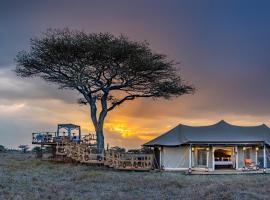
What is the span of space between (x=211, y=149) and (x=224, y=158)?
1655mm

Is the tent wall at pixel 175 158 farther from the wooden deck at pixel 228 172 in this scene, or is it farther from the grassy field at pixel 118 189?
the grassy field at pixel 118 189

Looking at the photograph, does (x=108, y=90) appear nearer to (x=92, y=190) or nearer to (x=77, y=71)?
(x=77, y=71)

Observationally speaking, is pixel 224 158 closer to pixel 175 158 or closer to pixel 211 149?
pixel 211 149

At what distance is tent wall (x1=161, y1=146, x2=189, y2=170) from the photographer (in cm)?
4009

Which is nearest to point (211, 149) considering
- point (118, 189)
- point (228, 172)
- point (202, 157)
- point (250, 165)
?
point (202, 157)

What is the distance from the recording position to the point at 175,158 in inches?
1588

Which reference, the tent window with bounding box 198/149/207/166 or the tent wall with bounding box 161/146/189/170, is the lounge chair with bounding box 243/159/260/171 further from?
the tent wall with bounding box 161/146/189/170

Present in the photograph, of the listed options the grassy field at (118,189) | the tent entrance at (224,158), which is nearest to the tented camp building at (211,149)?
the tent entrance at (224,158)

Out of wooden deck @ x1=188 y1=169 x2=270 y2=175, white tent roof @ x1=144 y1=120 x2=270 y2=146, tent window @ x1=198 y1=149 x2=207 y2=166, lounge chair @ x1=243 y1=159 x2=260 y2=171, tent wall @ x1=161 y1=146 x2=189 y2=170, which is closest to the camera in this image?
wooden deck @ x1=188 y1=169 x2=270 y2=175

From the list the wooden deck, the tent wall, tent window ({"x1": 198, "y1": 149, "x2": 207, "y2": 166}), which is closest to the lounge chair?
the wooden deck

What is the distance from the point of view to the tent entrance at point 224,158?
39.8m

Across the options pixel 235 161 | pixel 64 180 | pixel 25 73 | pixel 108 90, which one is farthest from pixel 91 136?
pixel 64 180

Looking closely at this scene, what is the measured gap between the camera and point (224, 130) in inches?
1636

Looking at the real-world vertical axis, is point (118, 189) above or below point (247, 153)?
below
